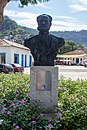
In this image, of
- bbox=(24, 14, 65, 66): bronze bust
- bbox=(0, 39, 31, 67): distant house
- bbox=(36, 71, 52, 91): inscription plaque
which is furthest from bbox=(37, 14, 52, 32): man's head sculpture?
bbox=(0, 39, 31, 67): distant house

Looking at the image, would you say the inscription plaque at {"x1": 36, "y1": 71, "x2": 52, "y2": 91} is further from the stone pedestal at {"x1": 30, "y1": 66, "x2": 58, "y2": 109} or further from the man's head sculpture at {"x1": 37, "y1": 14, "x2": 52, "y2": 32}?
the man's head sculpture at {"x1": 37, "y1": 14, "x2": 52, "y2": 32}

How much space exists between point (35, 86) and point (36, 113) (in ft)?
3.31

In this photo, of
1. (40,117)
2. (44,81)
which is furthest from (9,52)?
(40,117)

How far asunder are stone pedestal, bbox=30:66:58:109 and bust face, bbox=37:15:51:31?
0.95 metres

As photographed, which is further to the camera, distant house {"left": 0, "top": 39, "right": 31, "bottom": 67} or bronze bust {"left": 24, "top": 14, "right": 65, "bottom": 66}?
distant house {"left": 0, "top": 39, "right": 31, "bottom": 67}

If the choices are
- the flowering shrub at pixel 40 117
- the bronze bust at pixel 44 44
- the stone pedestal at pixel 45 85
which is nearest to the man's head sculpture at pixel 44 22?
the bronze bust at pixel 44 44

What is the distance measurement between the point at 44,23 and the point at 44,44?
0.51m

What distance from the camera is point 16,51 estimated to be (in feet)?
130

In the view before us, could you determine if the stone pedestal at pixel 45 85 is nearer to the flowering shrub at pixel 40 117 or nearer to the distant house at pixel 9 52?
the flowering shrub at pixel 40 117

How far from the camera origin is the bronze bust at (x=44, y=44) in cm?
651

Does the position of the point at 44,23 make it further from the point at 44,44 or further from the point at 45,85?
the point at 45,85

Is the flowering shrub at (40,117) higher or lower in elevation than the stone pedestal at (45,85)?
lower

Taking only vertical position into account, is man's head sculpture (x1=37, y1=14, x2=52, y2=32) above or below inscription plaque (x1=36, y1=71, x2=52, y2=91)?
above

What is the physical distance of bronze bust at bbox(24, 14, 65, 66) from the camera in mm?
6508
